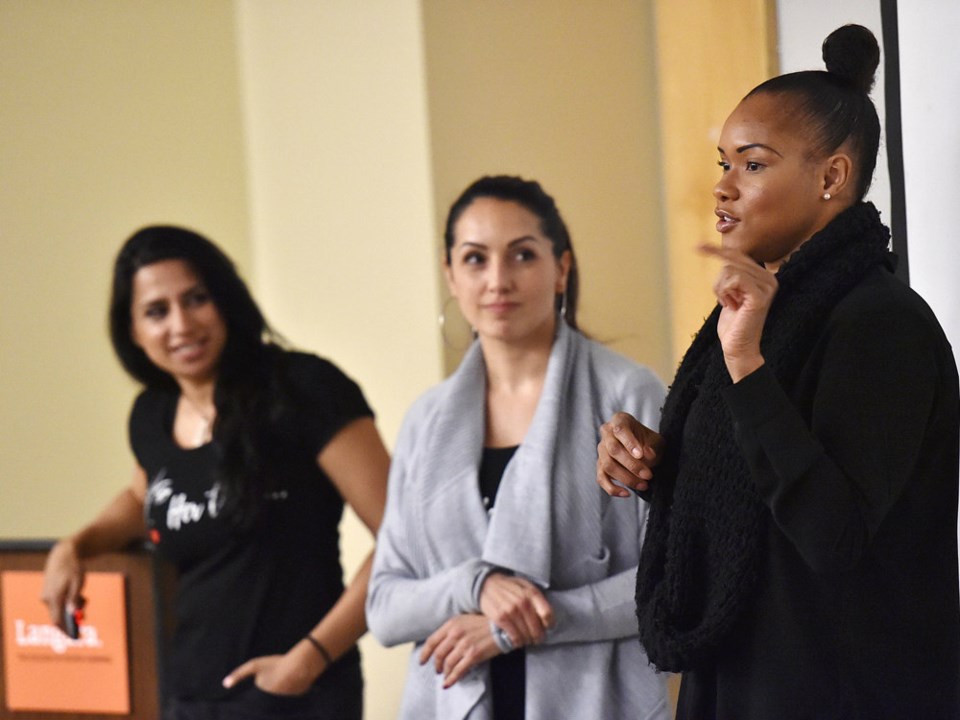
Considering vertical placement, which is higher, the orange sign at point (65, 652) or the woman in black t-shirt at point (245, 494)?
the woman in black t-shirt at point (245, 494)

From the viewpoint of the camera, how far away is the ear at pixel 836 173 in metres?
1.11

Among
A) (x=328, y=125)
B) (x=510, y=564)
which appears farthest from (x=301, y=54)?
(x=510, y=564)

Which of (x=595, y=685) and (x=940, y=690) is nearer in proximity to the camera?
(x=940, y=690)

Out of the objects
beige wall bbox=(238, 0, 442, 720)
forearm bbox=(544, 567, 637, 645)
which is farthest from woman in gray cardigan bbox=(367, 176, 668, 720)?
beige wall bbox=(238, 0, 442, 720)

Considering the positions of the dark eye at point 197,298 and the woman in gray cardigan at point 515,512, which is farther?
the dark eye at point 197,298

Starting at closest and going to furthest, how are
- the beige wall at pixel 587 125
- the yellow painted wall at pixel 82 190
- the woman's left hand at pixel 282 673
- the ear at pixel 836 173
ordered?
the ear at pixel 836 173 < the woman's left hand at pixel 282 673 < the beige wall at pixel 587 125 < the yellow painted wall at pixel 82 190

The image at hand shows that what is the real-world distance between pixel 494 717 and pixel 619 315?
4.31 ft

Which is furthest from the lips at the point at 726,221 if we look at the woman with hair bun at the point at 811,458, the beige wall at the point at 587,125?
the beige wall at the point at 587,125

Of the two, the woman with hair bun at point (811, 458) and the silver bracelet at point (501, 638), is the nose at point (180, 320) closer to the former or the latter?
the silver bracelet at point (501, 638)

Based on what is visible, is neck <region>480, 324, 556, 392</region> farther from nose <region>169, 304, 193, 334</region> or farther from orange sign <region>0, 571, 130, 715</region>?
orange sign <region>0, 571, 130, 715</region>

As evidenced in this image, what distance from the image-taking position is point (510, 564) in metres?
1.68

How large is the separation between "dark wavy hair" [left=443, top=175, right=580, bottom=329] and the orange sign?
39.5 inches

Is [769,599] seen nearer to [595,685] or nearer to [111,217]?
[595,685]

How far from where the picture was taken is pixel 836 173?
1.12 m
